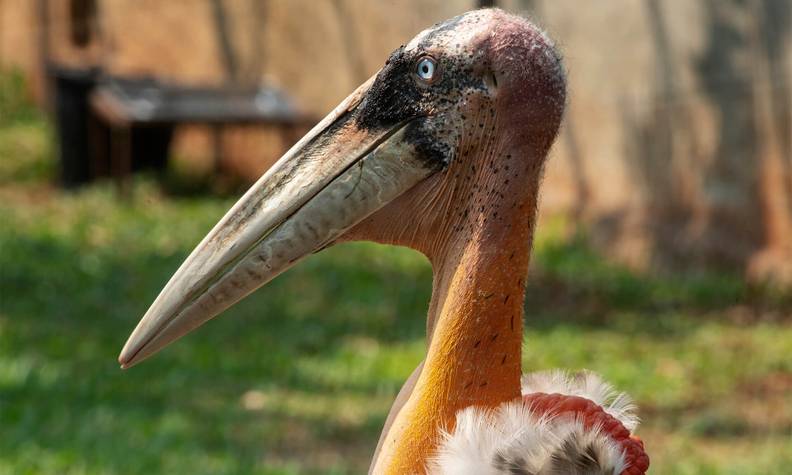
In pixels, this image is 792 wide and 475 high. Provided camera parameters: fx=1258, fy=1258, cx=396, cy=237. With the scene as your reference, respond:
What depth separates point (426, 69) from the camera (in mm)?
2455

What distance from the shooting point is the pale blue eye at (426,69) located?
2449mm

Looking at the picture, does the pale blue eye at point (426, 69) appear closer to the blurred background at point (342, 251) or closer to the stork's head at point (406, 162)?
the stork's head at point (406, 162)

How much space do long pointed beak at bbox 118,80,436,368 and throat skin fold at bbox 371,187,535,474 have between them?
0.72 feet

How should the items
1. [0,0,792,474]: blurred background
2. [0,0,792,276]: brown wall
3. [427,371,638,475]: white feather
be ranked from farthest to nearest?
1. [0,0,792,276]: brown wall
2. [0,0,792,474]: blurred background
3. [427,371,638,475]: white feather

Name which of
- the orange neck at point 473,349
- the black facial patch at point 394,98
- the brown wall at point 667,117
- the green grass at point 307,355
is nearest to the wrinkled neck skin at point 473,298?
the orange neck at point 473,349

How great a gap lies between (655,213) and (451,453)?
6.07 meters

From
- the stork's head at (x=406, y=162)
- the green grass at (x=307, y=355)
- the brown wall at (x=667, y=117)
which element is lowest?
the stork's head at (x=406, y=162)

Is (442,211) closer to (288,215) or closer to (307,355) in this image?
(288,215)

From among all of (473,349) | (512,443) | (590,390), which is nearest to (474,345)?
(473,349)

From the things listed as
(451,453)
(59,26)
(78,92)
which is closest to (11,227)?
(78,92)

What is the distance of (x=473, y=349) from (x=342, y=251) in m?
6.04

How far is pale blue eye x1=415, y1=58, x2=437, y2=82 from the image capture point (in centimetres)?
245

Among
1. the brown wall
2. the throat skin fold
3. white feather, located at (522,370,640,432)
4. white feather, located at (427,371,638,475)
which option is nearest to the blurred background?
the brown wall

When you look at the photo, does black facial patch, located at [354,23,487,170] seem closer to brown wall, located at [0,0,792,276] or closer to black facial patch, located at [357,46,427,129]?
black facial patch, located at [357,46,427,129]
